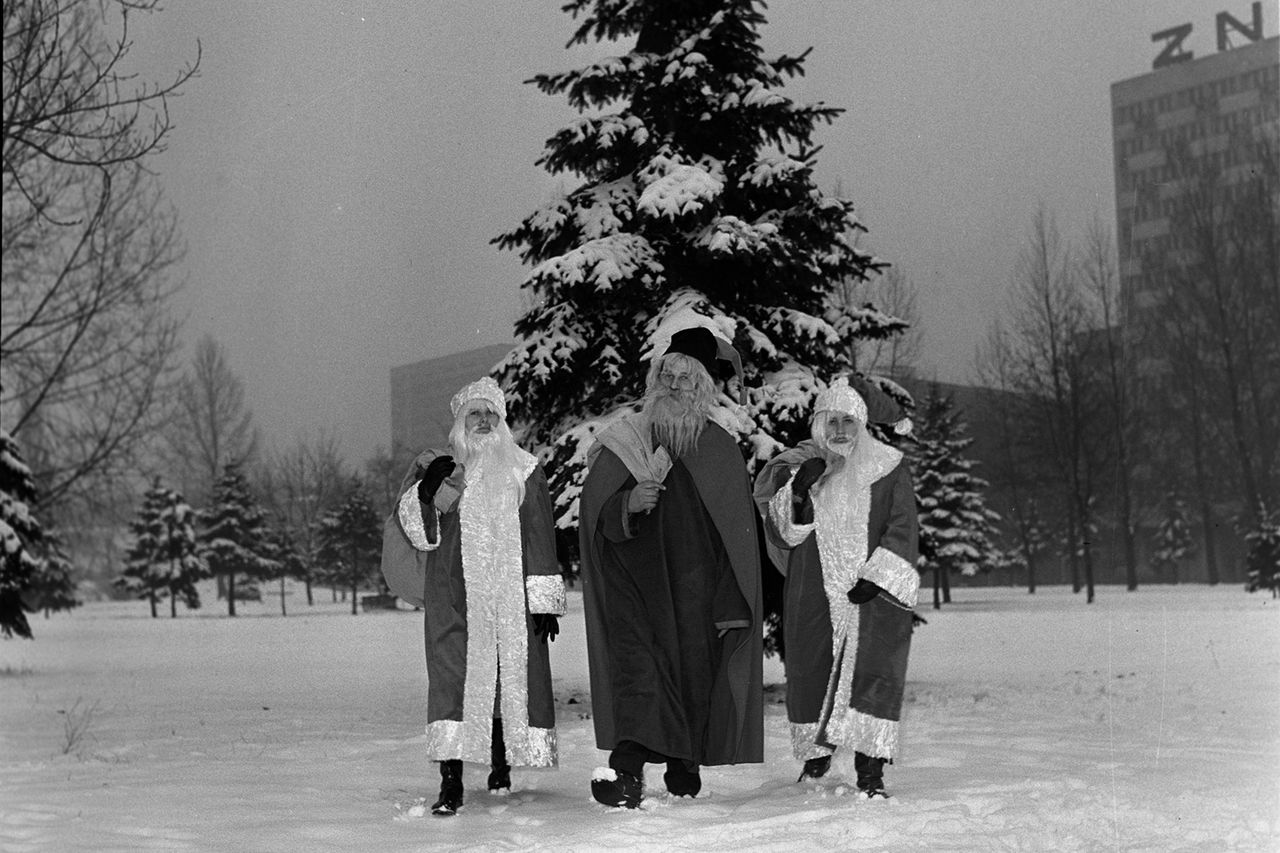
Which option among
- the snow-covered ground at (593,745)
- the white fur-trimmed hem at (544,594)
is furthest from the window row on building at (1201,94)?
the white fur-trimmed hem at (544,594)

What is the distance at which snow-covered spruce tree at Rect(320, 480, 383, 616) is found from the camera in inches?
309

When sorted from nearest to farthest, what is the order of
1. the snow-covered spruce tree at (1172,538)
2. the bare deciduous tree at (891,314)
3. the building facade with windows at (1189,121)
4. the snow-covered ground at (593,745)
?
the snow-covered ground at (593,745)
the building facade with windows at (1189,121)
the bare deciduous tree at (891,314)
the snow-covered spruce tree at (1172,538)

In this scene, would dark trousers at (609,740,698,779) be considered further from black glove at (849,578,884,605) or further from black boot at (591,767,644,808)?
black glove at (849,578,884,605)

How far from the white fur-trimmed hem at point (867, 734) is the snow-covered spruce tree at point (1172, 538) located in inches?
225

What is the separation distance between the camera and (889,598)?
15.0 feet

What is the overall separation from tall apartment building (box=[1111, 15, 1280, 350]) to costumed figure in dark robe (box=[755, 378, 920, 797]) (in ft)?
9.47

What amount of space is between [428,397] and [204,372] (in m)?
1.32

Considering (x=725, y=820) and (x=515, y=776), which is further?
(x=515, y=776)

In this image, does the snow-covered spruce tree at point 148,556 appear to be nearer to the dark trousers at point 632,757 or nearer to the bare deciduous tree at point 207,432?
the bare deciduous tree at point 207,432

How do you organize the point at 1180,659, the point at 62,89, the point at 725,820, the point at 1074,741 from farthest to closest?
the point at 1180,659
the point at 62,89
the point at 1074,741
the point at 725,820

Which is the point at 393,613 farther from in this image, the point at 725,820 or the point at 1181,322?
the point at 1181,322

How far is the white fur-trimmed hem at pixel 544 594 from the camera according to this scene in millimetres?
4590

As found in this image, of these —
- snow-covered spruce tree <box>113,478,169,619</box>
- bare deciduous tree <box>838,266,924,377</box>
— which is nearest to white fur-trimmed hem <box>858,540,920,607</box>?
bare deciduous tree <box>838,266,924,377</box>

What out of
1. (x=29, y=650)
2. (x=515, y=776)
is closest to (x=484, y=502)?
(x=515, y=776)
